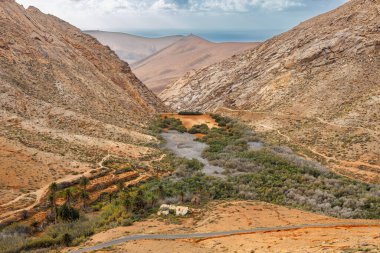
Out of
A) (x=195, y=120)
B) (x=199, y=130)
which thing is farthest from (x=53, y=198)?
(x=195, y=120)

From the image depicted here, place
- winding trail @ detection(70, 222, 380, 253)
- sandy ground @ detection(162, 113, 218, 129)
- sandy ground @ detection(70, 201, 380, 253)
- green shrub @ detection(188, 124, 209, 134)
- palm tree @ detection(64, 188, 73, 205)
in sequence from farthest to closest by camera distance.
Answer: sandy ground @ detection(162, 113, 218, 129) → green shrub @ detection(188, 124, 209, 134) → palm tree @ detection(64, 188, 73, 205) → winding trail @ detection(70, 222, 380, 253) → sandy ground @ detection(70, 201, 380, 253)

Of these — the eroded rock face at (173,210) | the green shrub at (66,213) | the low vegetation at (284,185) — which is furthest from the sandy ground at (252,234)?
the green shrub at (66,213)

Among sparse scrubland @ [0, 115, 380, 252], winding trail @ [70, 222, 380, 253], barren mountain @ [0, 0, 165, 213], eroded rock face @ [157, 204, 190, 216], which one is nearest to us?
winding trail @ [70, 222, 380, 253]

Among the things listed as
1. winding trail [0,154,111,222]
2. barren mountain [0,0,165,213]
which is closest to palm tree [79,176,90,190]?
winding trail [0,154,111,222]

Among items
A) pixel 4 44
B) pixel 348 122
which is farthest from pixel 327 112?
pixel 4 44

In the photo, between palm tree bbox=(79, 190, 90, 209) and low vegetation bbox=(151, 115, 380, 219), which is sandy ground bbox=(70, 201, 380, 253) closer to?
low vegetation bbox=(151, 115, 380, 219)

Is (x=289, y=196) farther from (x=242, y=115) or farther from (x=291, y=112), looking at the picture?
(x=242, y=115)
